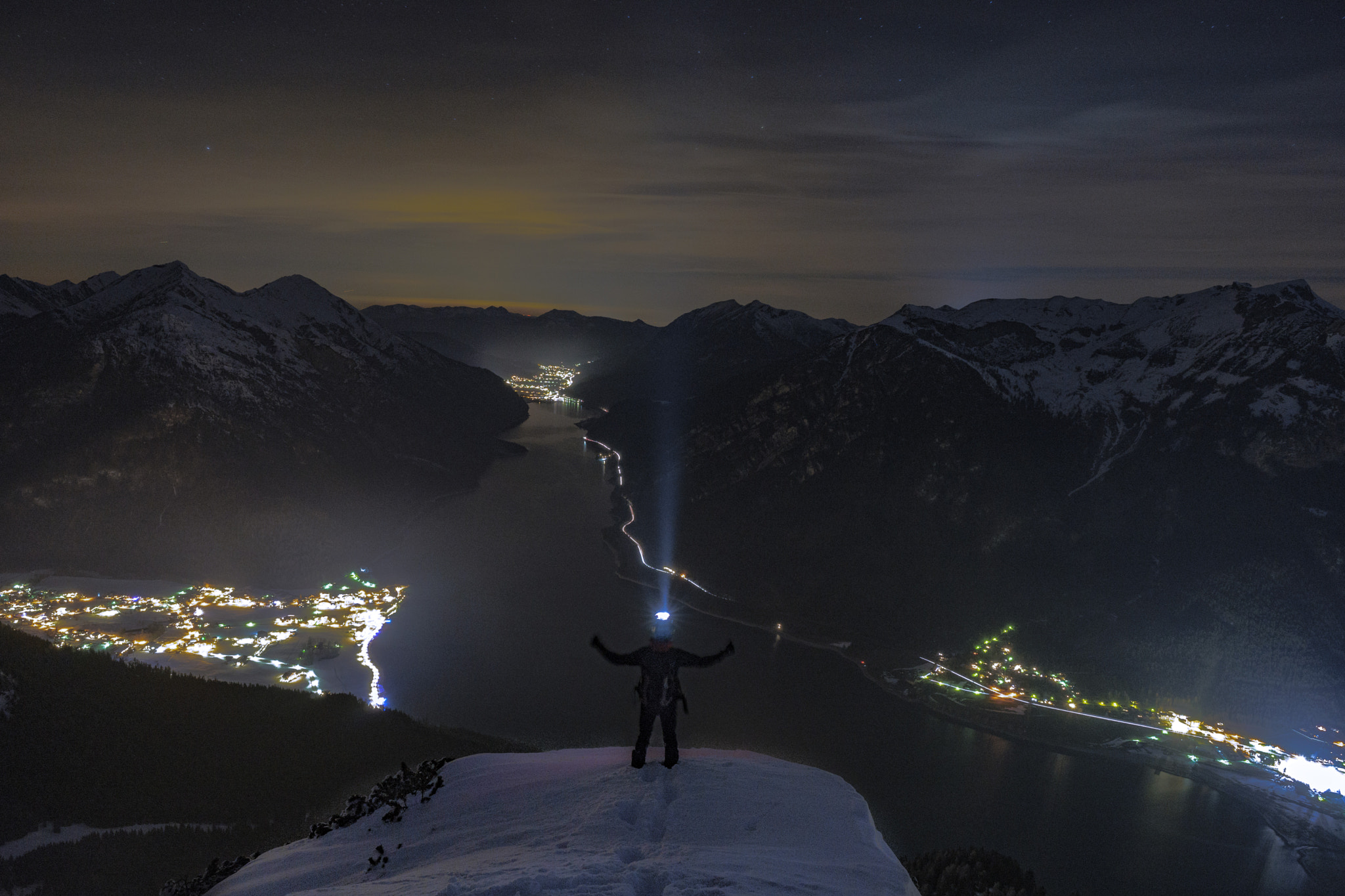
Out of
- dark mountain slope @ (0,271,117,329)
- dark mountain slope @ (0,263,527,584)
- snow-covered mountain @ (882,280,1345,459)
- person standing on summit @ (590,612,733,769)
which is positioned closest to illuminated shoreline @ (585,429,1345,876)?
snow-covered mountain @ (882,280,1345,459)

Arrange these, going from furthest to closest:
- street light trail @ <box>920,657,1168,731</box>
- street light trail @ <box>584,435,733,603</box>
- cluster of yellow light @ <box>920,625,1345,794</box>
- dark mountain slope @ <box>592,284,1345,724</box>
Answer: street light trail @ <box>584,435,733,603</box> → dark mountain slope @ <box>592,284,1345,724</box> → street light trail @ <box>920,657,1168,731</box> → cluster of yellow light @ <box>920,625,1345,794</box>

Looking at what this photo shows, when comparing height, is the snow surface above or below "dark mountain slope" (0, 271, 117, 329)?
below

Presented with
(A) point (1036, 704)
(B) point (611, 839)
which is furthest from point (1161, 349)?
(B) point (611, 839)

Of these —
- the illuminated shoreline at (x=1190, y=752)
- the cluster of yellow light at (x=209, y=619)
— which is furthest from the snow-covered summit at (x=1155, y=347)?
the cluster of yellow light at (x=209, y=619)

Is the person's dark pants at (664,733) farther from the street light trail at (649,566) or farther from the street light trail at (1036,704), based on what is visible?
the street light trail at (649,566)

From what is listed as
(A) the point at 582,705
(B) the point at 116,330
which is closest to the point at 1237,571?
(A) the point at 582,705

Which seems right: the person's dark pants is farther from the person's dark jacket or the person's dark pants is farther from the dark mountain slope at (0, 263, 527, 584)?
the dark mountain slope at (0, 263, 527, 584)
